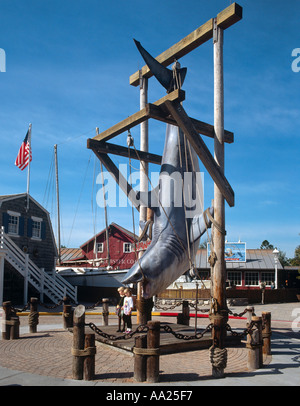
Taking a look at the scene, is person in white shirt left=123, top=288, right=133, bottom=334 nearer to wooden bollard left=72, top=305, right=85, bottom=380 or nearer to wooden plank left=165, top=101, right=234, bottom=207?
wooden bollard left=72, top=305, right=85, bottom=380

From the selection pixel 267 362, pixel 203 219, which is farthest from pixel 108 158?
pixel 267 362

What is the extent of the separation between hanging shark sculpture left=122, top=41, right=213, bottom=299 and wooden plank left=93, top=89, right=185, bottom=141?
0.92m

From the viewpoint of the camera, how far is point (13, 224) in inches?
843

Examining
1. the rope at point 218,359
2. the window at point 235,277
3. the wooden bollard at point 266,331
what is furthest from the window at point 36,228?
the rope at point 218,359

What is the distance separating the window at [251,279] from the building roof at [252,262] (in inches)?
37.7

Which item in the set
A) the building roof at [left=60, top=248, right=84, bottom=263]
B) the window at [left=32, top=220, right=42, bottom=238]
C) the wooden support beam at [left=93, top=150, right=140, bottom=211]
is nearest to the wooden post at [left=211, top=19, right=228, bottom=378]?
the wooden support beam at [left=93, top=150, right=140, bottom=211]

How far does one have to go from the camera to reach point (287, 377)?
6.14 metres

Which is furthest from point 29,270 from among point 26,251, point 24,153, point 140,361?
point 140,361

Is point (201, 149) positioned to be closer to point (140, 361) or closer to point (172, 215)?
point (172, 215)

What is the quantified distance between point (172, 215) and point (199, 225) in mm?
674

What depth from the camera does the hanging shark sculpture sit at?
26.1 ft

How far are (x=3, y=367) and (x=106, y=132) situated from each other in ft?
16.4

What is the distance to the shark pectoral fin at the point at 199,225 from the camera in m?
8.05
